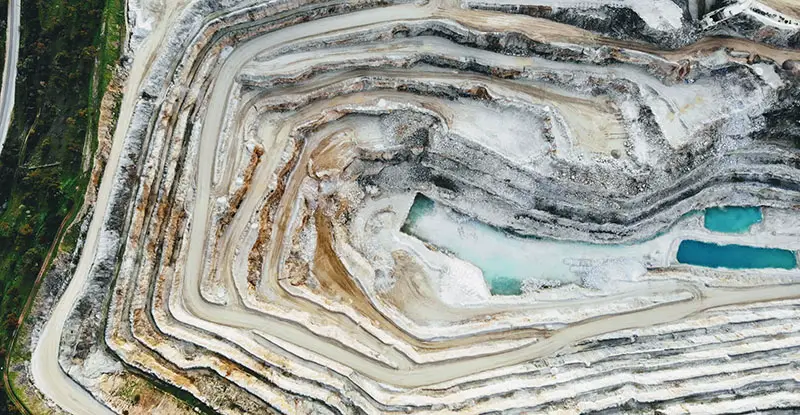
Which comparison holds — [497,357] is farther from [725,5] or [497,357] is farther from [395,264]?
[725,5]

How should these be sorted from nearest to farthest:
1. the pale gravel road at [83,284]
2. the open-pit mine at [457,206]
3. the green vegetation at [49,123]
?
1. the pale gravel road at [83,284]
2. the green vegetation at [49,123]
3. the open-pit mine at [457,206]

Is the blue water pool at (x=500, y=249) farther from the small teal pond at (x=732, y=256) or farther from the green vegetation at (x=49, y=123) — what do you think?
the green vegetation at (x=49, y=123)

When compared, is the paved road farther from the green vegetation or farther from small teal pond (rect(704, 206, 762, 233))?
small teal pond (rect(704, 206, 762, 233))

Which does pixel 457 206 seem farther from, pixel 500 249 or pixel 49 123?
pixel 49 123

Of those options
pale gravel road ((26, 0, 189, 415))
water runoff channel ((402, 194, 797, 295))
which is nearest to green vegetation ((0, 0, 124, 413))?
pale gravel road ((26, 0, 189, 415))

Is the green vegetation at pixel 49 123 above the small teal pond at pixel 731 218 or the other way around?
the other way around

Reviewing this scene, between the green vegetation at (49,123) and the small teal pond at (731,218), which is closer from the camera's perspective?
the green vegetation at (49,123)

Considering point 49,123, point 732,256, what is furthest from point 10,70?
point 732,256

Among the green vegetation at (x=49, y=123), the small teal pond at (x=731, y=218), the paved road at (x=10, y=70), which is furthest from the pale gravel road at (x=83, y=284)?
the small teal pond at (x=731, y=218)
